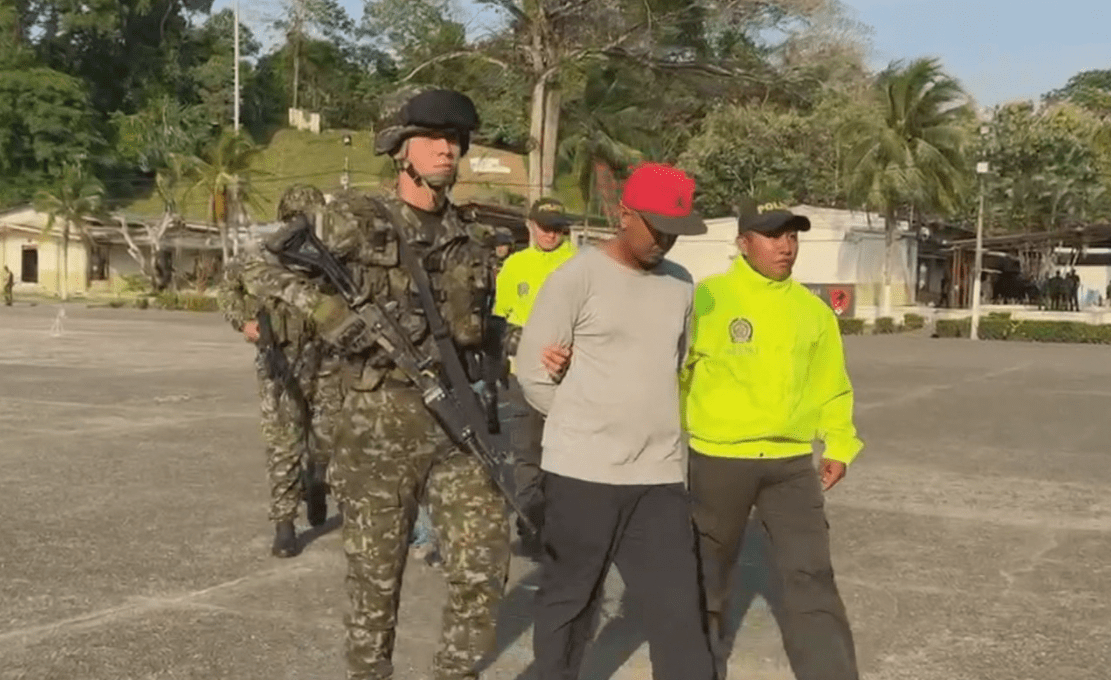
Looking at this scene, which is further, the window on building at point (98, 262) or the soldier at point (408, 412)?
the window on building at point (98, 262)

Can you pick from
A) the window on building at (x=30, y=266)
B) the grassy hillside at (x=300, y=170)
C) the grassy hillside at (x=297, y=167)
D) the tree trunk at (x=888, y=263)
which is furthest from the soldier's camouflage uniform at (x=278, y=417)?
the window on building at (x=30, y=266)

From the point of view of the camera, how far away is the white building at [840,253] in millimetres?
39625

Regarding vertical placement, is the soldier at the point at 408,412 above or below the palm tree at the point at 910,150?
below

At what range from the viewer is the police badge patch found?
3.74 meters

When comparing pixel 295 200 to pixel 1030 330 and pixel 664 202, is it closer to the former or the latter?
pixel 664 202

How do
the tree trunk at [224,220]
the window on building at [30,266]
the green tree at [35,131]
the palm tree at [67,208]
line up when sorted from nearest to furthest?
the tree trunk at [224,220], the palm tree at [67,208], the window on building at [30,266], the green tree at [35,131]

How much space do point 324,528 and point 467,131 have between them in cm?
360

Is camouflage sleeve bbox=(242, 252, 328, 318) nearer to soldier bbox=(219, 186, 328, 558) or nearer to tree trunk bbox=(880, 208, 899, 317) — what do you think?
soldier bbox=(219, 186, 328, 558)

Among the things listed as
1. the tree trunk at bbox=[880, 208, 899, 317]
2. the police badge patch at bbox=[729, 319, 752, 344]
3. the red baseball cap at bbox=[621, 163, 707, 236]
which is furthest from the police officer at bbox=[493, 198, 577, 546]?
the tree trunk at bbox=[880, 208, 899, 317]

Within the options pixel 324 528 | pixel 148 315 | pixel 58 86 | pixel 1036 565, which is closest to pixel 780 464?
pixel 1036 565

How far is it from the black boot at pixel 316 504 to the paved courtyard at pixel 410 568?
24cm

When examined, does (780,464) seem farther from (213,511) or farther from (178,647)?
(213,511)

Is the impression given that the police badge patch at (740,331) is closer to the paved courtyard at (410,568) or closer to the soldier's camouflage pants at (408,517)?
the soldier's camouflage pants at (408,517)

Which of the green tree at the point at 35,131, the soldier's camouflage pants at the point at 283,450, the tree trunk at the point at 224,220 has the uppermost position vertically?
the green tree at the point at 35,131
